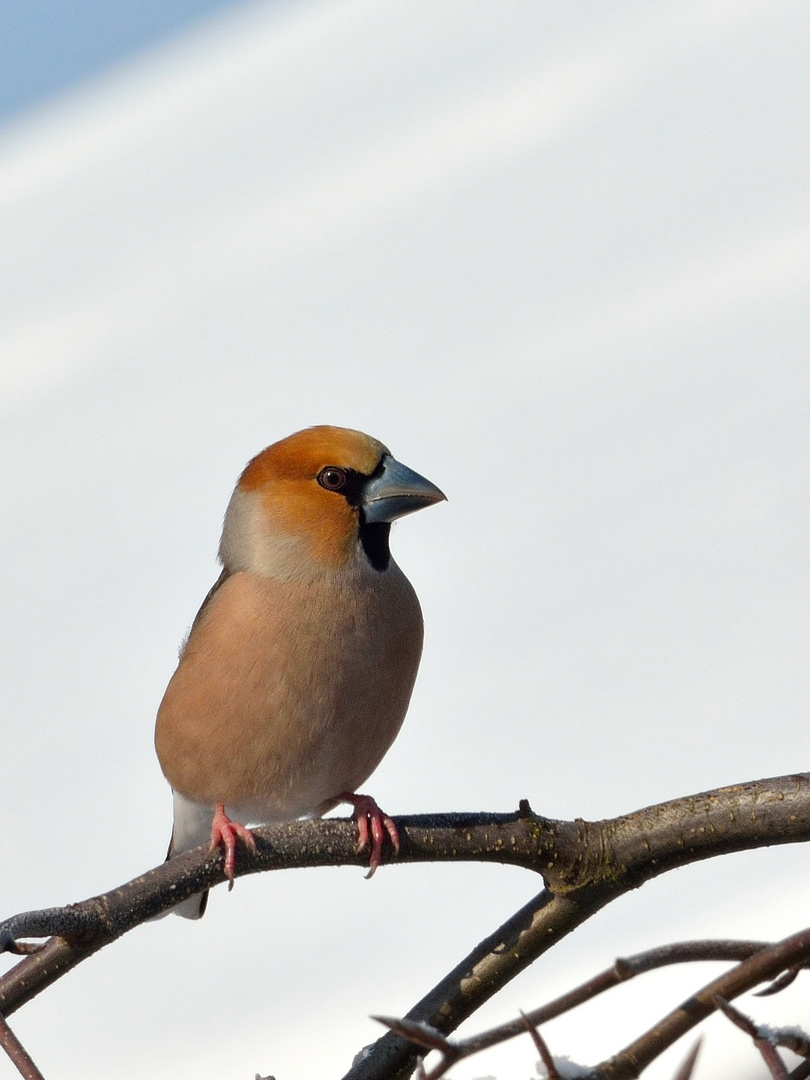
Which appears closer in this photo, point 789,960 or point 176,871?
point 789,960

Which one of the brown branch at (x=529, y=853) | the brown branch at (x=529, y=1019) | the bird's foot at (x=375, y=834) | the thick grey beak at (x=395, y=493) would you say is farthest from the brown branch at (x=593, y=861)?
the thick grey beak at (x=395, y=493)

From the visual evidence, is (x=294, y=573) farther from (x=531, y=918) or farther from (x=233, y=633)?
(x=531, y=918)

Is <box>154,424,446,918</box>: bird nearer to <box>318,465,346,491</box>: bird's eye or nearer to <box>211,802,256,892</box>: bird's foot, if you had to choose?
<box>318,465,346,491</box>: bird's eye

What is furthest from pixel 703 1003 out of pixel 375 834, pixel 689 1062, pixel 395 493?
pixel 395 493

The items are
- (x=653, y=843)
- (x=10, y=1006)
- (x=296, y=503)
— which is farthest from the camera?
(x=296, y=503)

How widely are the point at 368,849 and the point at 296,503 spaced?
3.07ft

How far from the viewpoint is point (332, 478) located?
2322mm

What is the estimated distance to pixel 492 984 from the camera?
1465mm

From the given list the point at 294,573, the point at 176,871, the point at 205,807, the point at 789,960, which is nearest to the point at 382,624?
the point at 294,573

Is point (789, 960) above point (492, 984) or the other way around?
the other way around

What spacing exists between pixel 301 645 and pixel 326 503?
32 cm

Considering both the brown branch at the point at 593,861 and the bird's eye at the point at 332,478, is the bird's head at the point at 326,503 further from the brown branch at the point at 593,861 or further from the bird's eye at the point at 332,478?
the brown branch at the point at 593,861

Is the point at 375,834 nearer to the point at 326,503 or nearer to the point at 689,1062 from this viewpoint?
the point at 689,1062

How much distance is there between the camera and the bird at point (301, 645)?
2.10 metres
